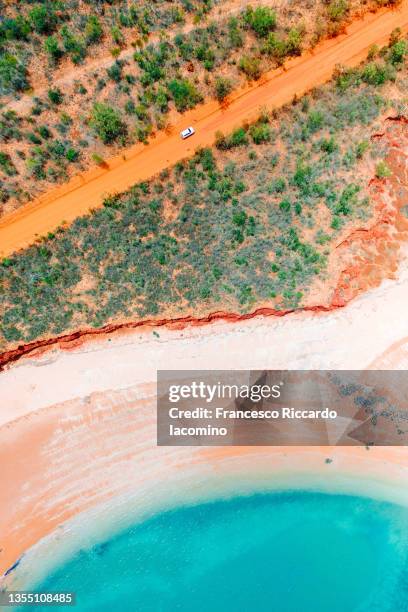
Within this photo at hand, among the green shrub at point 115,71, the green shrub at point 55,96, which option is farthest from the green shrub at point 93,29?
the green shrub at point 55,96

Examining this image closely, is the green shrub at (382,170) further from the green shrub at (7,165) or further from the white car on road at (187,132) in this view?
the green shrub at (7,165)

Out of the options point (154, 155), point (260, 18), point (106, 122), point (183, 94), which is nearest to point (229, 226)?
point (154, 155)

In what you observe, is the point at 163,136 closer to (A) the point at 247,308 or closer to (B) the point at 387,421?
(A) the point at 247,308

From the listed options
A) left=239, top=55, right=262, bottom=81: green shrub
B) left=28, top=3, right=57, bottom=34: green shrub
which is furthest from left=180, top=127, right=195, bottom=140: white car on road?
left=28, top=3, right=57, bottom=34: green shrub

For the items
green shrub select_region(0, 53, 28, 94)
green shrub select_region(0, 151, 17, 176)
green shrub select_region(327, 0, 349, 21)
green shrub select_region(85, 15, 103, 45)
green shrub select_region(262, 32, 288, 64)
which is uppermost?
green shrub select_region(327, 0, 349, 21)

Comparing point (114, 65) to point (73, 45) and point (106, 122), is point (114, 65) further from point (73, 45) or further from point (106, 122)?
point (106, 122)

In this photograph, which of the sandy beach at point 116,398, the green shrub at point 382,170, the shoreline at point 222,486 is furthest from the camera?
the shoreline at point 222,486

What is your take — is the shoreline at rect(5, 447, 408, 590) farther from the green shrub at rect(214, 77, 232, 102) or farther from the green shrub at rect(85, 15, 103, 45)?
the green shrub at rect(85, 15, 103, 45)

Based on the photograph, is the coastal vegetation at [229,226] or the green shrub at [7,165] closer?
the green shrub at [7,165]
